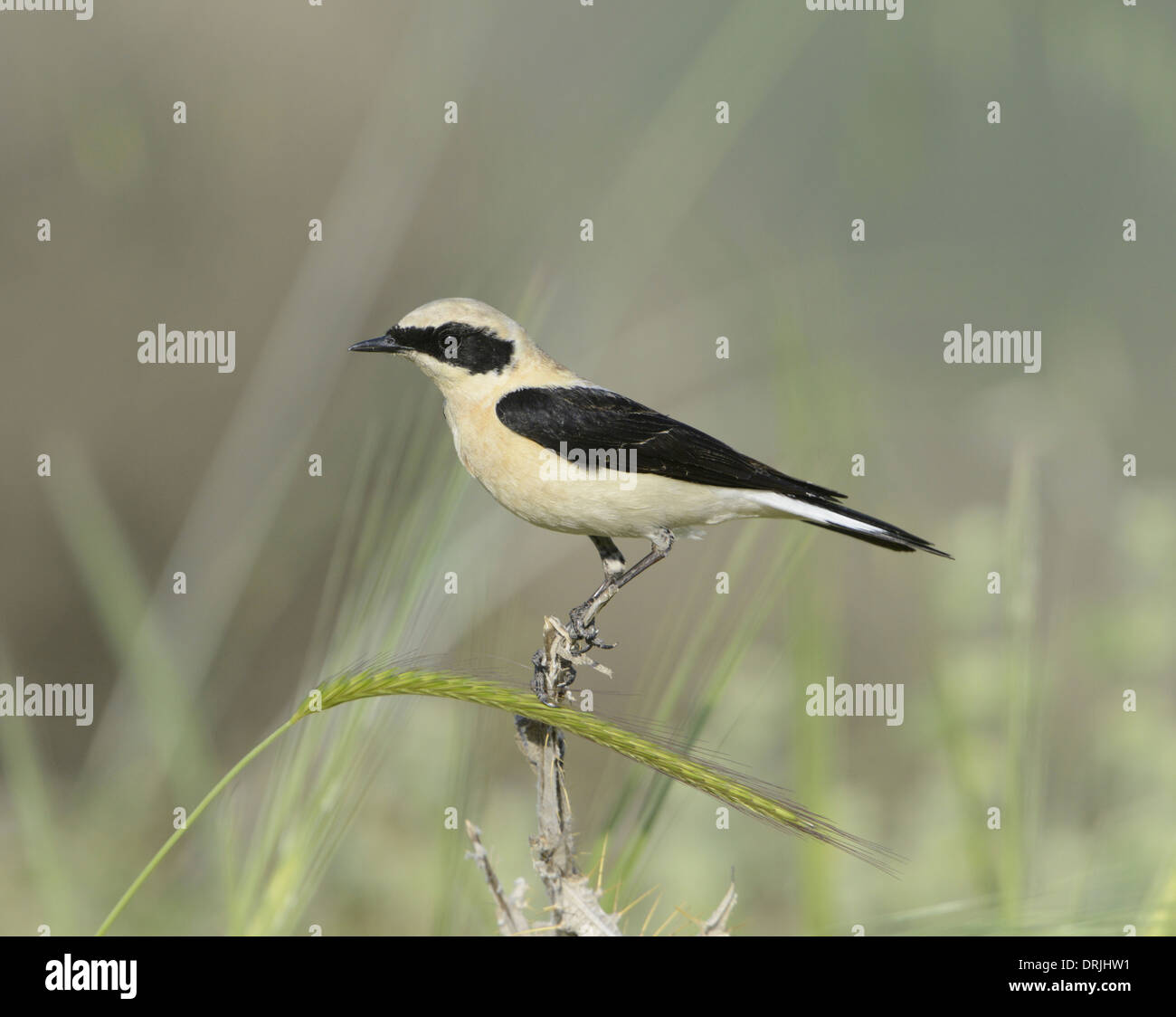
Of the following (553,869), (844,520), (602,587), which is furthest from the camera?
(602,587)

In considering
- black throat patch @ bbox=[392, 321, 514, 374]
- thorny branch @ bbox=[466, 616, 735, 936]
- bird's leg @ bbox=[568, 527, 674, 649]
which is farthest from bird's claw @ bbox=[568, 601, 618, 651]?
black throat patch @ bbox=[392, 321, 514, 374]

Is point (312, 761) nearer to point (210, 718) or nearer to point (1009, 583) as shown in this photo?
point (210, 718)

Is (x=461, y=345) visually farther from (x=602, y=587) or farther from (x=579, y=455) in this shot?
(x=602, y=587)

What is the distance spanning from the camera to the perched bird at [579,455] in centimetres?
334

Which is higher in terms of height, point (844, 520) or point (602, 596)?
point (844, 520)

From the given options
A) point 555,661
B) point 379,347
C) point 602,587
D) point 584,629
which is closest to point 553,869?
point 555,661

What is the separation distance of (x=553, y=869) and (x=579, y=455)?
1.37 m

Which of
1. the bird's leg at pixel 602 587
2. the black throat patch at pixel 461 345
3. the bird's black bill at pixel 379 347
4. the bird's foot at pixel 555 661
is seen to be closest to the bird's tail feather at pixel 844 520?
the bird's leg at pixel 602 587

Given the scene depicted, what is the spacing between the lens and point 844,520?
3.21 meters

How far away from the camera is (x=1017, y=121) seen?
5.98 meters

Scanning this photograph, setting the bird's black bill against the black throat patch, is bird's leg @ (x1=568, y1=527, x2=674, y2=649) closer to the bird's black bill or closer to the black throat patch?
the black throat patch

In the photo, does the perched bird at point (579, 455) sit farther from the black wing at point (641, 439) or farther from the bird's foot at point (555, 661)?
the bird's foot at point (555, 661)

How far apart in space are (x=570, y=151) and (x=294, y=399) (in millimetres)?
2309

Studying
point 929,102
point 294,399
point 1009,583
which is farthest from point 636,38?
point 1009,583
